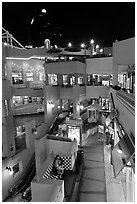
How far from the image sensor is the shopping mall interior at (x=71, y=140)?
5180 mm

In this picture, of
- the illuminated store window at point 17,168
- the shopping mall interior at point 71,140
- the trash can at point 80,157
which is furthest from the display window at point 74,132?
the illuminated store window at point 17,168

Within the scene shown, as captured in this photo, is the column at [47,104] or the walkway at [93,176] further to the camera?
the column at [47,104]

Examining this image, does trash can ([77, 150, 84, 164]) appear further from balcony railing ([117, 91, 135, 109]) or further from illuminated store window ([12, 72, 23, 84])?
illuminated store window ([12, 72, 23, 84])

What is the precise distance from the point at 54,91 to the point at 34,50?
5.20 meters

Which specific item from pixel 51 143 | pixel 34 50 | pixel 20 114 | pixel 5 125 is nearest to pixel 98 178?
pixel 51 143

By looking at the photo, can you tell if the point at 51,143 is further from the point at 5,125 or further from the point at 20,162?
the point at 5,125

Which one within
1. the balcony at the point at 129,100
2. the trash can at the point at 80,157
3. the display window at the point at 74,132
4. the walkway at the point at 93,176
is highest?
the balcony at the point at 129,100

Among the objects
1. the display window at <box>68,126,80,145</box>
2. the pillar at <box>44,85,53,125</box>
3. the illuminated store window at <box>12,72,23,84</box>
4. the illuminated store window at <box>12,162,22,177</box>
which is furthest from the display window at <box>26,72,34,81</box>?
the illuminated store window at <box>12,162,22,177</box>

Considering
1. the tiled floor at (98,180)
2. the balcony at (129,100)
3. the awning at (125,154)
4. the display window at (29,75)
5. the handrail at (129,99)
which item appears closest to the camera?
the awning at (125,154)

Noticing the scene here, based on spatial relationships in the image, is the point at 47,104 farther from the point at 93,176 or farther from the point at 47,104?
the point at 93,176

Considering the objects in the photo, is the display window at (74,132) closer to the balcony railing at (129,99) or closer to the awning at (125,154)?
the balcony railing at (129,99)

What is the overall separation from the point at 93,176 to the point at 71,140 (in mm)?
2098

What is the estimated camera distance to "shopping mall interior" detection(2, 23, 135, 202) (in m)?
5.18

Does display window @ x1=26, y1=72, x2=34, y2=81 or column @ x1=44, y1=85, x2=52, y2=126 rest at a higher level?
display window @ x1=26, y1=72, x2=34, y2=81
